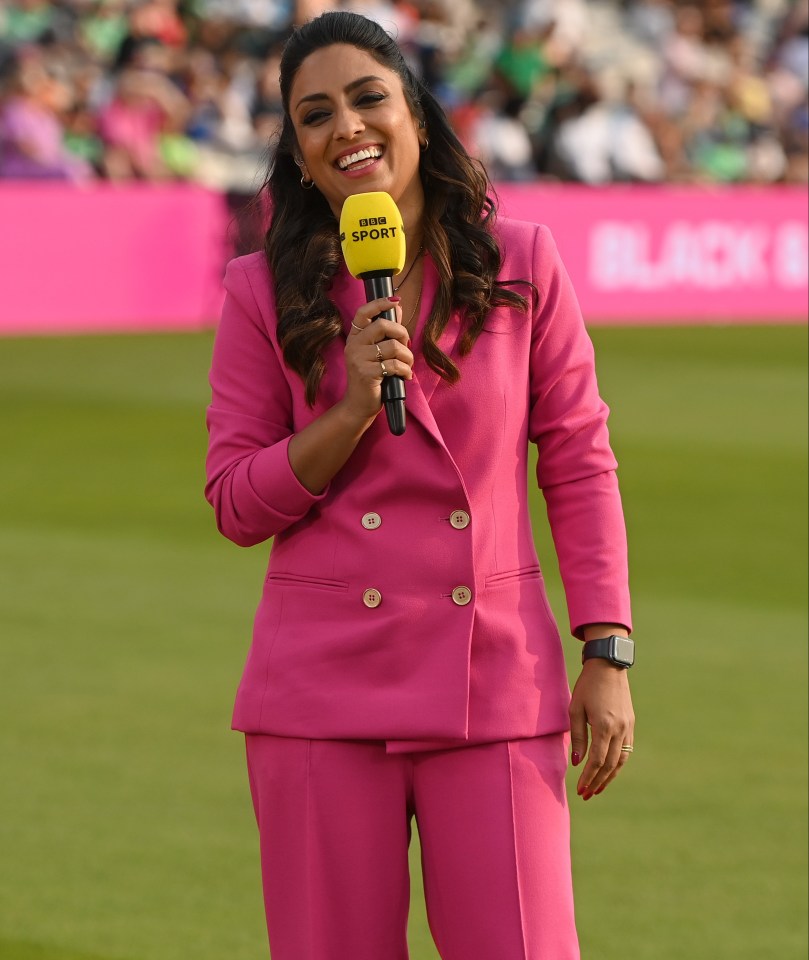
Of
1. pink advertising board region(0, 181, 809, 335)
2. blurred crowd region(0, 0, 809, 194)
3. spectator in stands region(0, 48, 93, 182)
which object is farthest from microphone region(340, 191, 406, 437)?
spectator in stands region(0, 48, 93, 182)

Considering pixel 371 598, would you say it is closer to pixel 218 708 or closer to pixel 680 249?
pixel 218 708

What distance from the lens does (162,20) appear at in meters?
22.8

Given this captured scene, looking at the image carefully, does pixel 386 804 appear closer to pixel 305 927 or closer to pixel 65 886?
pixel 305 927

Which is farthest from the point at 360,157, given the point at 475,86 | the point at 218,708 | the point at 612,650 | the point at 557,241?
the point at 475,86

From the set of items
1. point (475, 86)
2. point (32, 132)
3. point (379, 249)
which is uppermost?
point (475, 86)

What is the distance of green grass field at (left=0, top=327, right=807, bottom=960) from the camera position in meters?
5.45

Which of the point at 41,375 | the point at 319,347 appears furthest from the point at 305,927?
the point at 41,375

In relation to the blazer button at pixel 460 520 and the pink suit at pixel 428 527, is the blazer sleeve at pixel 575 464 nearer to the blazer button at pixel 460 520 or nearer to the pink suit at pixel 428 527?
the pink suit at pixel 428 527

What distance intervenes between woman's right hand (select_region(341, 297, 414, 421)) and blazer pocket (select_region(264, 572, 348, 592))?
325mm

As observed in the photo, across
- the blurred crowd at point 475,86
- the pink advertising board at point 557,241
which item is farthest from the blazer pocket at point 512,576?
the pink advertising board at point 557,241

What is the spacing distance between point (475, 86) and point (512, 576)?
23.1 metres

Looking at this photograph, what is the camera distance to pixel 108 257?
61.6 feet

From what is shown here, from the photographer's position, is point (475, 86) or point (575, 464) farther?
point (475, 86)

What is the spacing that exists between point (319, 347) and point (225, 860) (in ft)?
9.84
